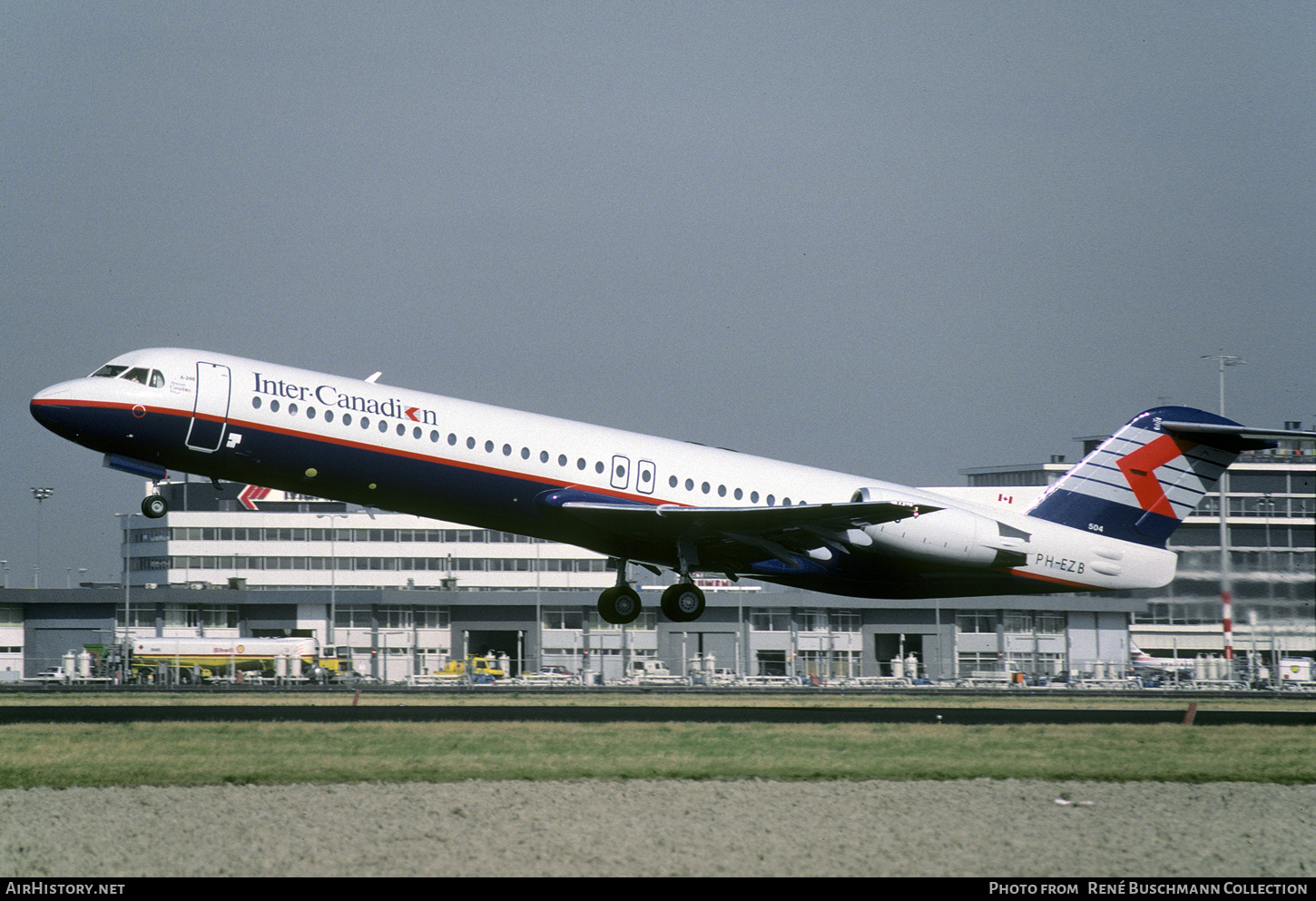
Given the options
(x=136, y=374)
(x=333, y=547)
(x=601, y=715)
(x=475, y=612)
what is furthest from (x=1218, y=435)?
(x=333, y=547)

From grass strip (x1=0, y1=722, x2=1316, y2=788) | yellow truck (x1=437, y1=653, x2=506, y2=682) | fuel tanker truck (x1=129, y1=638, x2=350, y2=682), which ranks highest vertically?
grass strip (x1=0, y1=722, x2=1316, y2=788)

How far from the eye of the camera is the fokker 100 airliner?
2689 cm

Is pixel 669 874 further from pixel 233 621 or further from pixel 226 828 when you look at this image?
pixel 233 621

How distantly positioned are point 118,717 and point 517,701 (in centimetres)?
1170

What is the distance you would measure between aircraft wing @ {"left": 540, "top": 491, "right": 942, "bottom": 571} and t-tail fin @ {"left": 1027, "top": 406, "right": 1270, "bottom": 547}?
5777 mm

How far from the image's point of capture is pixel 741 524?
1164 inches

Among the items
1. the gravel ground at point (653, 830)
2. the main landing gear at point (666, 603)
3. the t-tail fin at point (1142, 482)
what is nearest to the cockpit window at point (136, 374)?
the gravel ground at point (653, 830)

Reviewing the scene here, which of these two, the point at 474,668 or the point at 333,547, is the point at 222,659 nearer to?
the point at 474,668

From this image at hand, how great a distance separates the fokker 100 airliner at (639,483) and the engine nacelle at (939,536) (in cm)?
4

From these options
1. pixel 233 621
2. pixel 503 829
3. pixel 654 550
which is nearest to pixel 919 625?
pixel 233 621

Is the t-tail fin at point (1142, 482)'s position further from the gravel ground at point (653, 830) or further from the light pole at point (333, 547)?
the light pole at point (333, 547)

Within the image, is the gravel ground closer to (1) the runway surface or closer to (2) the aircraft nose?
(2) the aircraft nose

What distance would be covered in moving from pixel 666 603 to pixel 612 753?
6.85 metres

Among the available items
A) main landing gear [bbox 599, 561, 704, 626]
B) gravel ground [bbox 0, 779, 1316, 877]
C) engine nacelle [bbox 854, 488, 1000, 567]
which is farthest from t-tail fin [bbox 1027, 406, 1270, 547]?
gravel ground [bbox 0, 779, 1316, 877]
